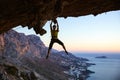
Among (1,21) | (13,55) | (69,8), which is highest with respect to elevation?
(13,55)

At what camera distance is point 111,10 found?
16.4 meters

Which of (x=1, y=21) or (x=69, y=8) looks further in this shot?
(x=69, y=8)

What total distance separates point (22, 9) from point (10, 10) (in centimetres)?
64

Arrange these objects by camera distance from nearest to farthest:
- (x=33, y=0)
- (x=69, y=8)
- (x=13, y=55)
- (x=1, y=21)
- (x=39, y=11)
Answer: (x=33, y=0) < (x=39, y=11) < (x=1, y=21) < (x=69, y=8) < (x=13, y=55)

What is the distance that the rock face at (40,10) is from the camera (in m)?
12.9

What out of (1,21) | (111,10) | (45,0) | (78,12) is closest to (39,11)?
(45,0)

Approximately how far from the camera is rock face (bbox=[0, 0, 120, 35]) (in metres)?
12.9

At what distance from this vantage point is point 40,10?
42.9 ft

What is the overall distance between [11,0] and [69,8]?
4.10m

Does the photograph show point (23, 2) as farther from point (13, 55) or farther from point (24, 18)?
point (13, 55)

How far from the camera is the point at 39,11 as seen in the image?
518 inches

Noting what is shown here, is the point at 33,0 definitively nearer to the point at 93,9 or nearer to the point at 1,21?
the point at 1,21

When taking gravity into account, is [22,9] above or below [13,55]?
below

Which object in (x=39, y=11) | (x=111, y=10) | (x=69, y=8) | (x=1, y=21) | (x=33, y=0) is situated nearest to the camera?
(x=33, y=0)
